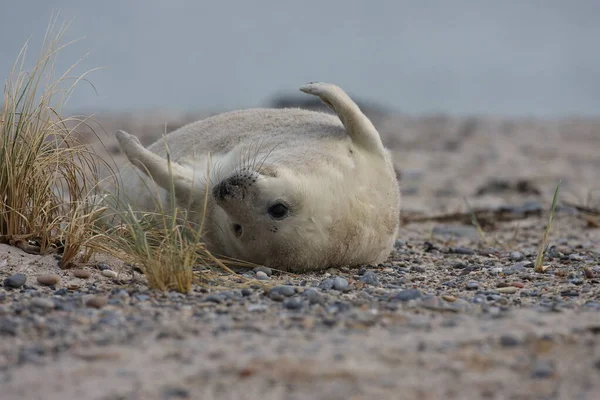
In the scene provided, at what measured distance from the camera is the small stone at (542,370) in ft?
9.05

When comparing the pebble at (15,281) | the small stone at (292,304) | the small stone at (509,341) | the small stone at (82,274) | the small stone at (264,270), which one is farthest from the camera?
the small stone at (264,270)

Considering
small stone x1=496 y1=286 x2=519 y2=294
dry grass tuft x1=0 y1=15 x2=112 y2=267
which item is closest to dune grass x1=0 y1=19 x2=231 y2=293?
dry grass tuft x1=0 y1=15 x2=112 y2=267

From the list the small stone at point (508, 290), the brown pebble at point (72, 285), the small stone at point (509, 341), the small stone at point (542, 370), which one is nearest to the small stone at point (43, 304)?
the brown pebble at point (72, 285)

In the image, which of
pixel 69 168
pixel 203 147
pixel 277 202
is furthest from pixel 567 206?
pixel 69 168

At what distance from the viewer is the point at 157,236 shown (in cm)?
475

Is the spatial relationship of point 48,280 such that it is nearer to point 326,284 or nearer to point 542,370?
point 326,284

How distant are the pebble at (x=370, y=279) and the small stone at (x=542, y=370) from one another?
5.84 feet

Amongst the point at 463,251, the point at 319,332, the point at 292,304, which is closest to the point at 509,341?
the point at 319,332

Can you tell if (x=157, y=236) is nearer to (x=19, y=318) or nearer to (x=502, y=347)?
(x=19, y=318)

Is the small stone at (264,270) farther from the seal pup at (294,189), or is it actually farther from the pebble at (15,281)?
the pebble at (15,281)

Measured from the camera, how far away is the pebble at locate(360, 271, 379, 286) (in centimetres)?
462

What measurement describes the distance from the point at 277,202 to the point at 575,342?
198cm

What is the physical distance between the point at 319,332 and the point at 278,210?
1414 mm

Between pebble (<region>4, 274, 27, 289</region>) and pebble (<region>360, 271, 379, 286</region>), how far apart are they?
6.05 ft
